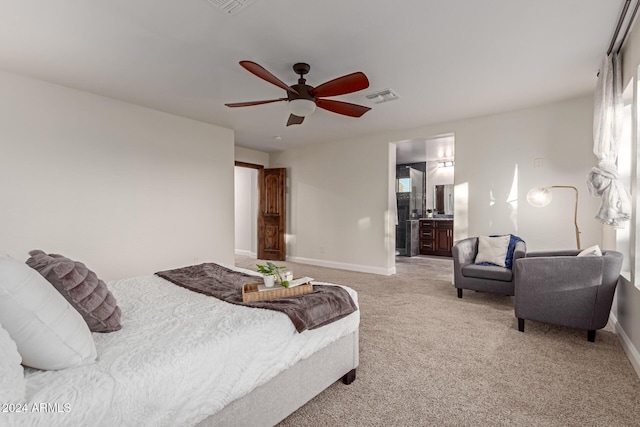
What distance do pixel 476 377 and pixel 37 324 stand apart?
2.45m

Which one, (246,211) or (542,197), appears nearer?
(542,197)

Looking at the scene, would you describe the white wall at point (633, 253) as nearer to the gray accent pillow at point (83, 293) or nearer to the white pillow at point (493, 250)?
the white pillow at point (493, 250)

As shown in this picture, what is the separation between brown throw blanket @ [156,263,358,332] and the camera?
1728 millimetres

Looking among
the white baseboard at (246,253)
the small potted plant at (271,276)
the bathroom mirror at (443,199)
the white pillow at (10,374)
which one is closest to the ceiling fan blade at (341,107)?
the small potted plant at (271,276)

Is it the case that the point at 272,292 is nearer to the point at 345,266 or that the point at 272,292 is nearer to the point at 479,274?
the point at 479,274

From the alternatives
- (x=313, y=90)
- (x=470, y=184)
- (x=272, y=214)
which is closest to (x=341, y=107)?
(x=313, y=90)

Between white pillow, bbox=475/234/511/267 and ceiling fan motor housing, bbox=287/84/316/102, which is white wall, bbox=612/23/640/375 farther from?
ceiling fan motor housing, bbox=287/84/316/102

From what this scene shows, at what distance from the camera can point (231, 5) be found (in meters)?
2.11

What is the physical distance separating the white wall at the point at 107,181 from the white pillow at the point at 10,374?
123 inches

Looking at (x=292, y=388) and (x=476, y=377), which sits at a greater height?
(x=292, y=388)

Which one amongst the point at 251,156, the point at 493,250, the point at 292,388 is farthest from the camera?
the point at 251,156

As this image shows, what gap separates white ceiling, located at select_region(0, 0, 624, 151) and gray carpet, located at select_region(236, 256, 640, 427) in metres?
2.54

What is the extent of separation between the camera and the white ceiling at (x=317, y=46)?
85.8 inches

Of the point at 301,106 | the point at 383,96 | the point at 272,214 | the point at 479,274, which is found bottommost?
the point at 479,274
